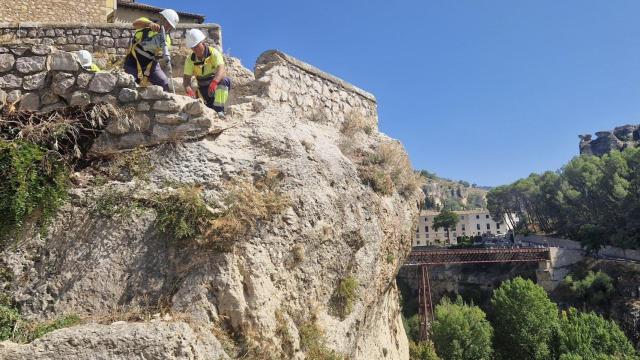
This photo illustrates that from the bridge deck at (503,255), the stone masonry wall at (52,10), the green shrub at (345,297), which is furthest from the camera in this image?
the bridge deck at (503,255)

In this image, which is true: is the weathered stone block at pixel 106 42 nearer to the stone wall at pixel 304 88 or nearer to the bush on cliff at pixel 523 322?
the stone wall at pixel 304 88

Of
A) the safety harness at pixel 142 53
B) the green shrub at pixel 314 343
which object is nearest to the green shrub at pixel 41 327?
the green shrub at pixel 314 343

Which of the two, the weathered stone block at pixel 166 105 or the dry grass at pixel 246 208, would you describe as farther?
the weathered stone block at pixel 166 105

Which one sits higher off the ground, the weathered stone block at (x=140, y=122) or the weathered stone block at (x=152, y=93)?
the weathered stone block at (x=152, y=93)

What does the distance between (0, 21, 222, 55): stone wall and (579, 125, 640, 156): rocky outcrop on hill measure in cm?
10090

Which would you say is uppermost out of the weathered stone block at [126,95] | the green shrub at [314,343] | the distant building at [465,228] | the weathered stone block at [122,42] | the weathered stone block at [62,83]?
the distant building at [465,228]

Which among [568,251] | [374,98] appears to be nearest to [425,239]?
[568,251]

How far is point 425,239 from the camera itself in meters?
89.8

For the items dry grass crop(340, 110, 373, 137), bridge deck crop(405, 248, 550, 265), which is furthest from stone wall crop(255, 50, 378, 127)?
bridge deck crop(405, 248, 550, 265)

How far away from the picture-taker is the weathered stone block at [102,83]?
461 cm

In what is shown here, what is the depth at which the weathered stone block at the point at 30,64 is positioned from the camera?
4.62m

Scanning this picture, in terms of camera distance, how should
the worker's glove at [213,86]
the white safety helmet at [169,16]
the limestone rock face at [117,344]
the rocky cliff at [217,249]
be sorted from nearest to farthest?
the limestone rock face at [117,344] → the rocky cliff at [217,249] → the worker's glove at [213,86] → the white safety helmet at [169,16]

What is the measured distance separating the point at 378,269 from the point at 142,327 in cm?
349

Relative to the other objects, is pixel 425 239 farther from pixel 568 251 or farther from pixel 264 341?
pixel 264 341
